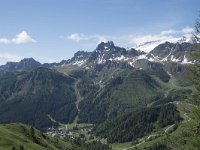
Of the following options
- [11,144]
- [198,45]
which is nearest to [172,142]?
[198,45]

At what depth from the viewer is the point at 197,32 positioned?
30.2m

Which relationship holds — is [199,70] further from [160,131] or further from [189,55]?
[160,131]

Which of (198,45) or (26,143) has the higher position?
(198,45)

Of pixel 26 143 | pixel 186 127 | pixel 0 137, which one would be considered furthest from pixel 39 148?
pixel 186 127

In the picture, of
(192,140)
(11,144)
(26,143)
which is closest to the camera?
(192,140)

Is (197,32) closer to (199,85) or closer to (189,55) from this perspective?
(189,55)

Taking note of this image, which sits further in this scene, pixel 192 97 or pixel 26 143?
pixel 26 143

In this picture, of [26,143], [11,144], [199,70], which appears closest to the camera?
[199,70]

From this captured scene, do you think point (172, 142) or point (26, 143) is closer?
point (172, 142)

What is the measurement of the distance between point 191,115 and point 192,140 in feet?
6.85

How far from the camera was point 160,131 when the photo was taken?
1142 inches

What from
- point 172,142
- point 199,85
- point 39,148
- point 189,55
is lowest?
point 39,148

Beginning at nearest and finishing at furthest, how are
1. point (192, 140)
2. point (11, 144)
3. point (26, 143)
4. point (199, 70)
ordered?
point (192, 140) < point (199, 70) < point (11, 144) < point (26, 143)

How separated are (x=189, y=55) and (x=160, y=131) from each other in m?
6.58
